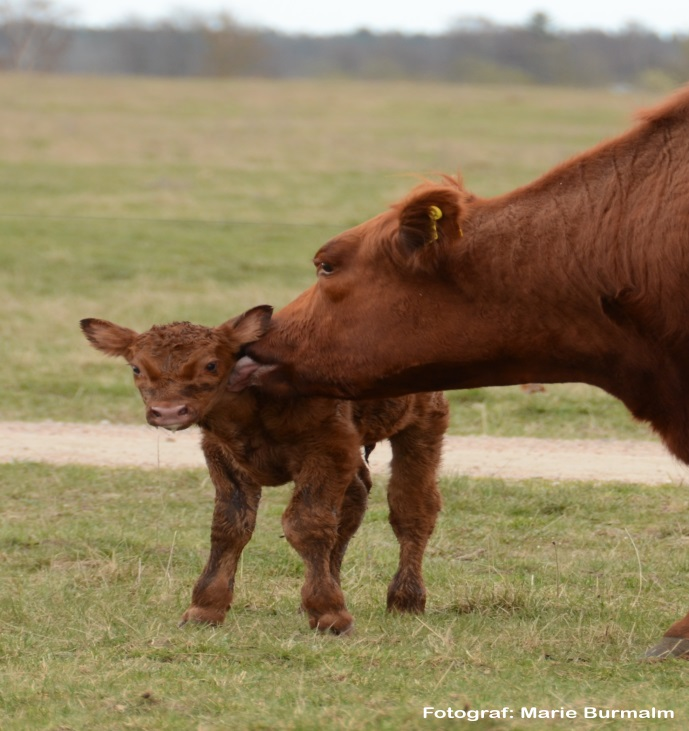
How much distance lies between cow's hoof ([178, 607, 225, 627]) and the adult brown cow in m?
0.97

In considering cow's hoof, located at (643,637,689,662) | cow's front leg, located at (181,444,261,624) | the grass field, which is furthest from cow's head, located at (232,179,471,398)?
cow's hoof, located at (643,637,689,662)

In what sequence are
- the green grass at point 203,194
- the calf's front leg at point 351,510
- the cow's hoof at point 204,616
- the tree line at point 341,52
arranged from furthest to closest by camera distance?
the tree line at point 341,52
the green grass at point 203,194
the calf's front leg at point 351,510
the cow's hoof at point 204,616

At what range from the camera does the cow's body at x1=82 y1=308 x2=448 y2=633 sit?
17.1 ft

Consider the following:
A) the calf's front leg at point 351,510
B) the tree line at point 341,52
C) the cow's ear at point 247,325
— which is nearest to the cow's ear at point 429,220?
the cow's ear at point 247,325

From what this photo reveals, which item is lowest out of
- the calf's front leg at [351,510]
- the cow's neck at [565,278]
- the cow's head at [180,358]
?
the calf's front leg at [351,510]

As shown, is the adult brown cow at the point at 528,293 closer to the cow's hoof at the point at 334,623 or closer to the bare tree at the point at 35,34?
the cow's hoof at the point at 334,623

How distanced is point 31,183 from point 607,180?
22.5 metres

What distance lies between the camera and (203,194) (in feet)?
Answer: 85.3

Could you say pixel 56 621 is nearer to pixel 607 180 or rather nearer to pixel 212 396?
pixel 212 396

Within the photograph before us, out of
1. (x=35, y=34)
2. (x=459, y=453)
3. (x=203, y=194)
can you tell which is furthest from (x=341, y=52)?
(x=459, y=453)

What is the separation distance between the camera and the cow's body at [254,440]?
17.1 ft

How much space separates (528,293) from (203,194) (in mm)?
21251

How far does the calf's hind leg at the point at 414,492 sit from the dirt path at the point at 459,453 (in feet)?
8.99

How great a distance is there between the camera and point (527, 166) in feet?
102
